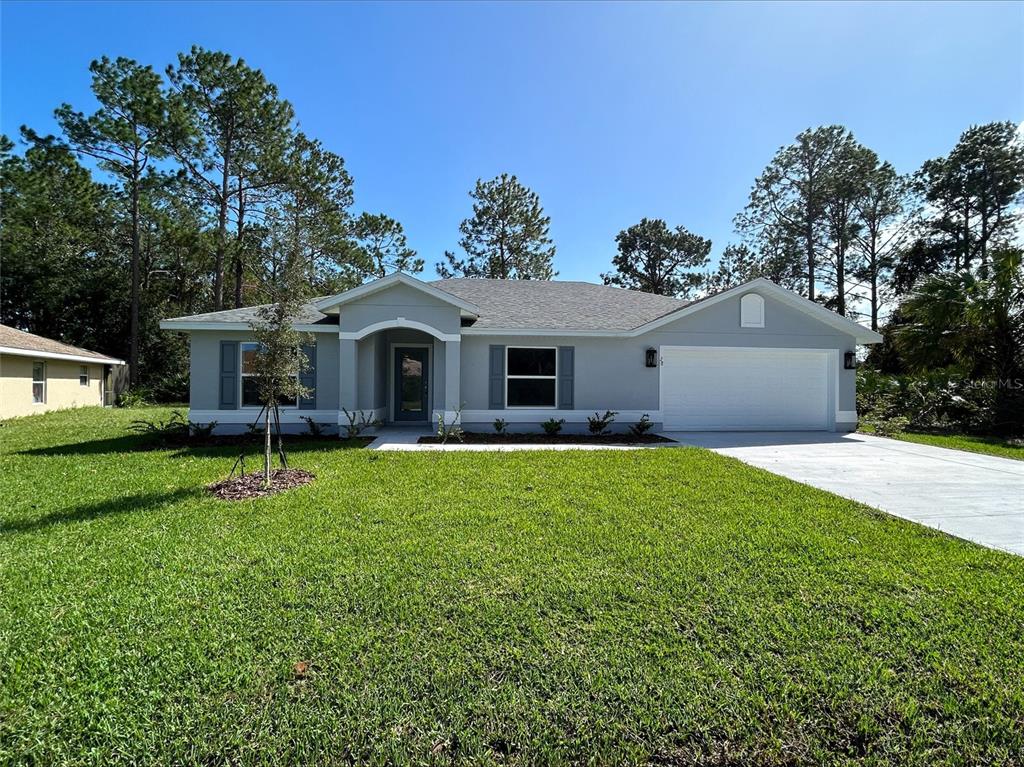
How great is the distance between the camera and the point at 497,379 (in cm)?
1190

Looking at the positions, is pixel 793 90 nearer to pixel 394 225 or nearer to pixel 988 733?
pixel 988 733

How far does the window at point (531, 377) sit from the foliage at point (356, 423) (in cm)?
363

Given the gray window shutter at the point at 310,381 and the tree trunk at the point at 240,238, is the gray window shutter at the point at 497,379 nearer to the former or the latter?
the gray window shutter at the point at 310,381

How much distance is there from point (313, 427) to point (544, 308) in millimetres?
6982

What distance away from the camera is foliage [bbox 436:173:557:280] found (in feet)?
98.5

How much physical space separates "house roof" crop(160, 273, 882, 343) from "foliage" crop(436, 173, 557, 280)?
14.9 metres

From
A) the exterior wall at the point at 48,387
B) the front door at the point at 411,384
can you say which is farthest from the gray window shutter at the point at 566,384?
the exterior wall at the point at 48,387

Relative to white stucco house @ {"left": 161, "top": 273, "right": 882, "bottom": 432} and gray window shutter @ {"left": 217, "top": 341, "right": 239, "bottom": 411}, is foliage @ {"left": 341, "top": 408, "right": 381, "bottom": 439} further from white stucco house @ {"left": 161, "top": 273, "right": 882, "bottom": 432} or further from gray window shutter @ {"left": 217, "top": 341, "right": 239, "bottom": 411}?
gray window shutter @ {"left": 217, "top": 341, "right": 239, "bottom": 411}

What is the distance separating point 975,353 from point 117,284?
3846cm

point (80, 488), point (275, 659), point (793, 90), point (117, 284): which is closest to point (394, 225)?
point (117, 284)

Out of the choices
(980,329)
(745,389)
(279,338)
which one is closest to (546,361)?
(745,389)

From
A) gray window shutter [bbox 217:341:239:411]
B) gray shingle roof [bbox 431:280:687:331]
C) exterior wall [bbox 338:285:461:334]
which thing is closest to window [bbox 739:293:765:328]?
gray shingle roof [bbox 431:280:687:331]

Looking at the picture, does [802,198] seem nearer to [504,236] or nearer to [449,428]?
[504,236]

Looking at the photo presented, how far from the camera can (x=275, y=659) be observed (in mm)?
2719
